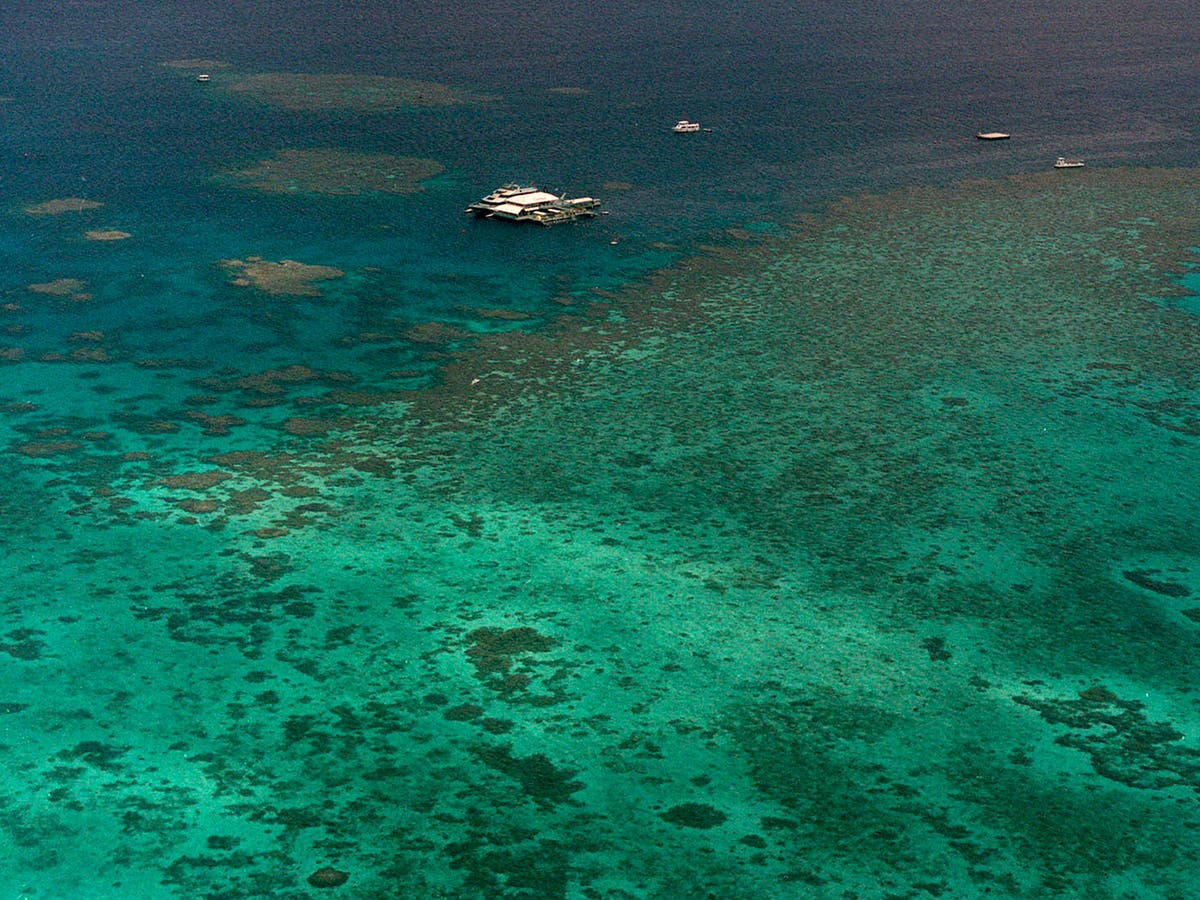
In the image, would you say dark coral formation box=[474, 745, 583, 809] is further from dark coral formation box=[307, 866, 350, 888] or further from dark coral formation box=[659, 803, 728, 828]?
dark coral formation box=[307, 866, 350, 888]

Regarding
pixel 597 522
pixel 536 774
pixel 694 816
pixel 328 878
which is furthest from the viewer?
pixel 597 522

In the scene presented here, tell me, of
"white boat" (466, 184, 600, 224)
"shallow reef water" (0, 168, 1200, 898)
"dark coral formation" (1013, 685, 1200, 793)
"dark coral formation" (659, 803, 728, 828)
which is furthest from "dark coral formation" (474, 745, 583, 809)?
"white boat" (466, 184, 600, 224)

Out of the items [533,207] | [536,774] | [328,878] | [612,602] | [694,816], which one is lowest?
[328,878]

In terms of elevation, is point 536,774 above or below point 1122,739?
above

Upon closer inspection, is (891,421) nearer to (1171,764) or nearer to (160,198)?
(1171,764)

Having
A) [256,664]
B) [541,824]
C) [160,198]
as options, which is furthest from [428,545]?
[160,198]

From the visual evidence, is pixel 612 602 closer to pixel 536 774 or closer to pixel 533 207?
pixel 536 774

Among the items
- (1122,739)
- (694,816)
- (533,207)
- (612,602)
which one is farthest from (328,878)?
(533,207)
